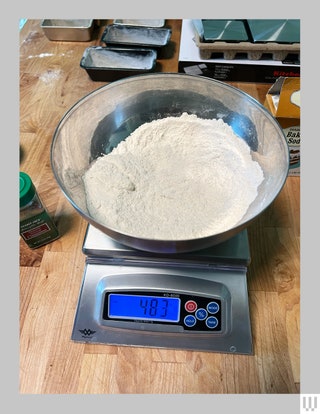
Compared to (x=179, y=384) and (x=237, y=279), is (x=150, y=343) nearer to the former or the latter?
(x=179, y=384)

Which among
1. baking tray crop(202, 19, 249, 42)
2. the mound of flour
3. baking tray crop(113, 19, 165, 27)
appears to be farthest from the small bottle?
baking tray crop(113, 19, 165, 27)

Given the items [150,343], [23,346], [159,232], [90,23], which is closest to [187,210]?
[159,232]

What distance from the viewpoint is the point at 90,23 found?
1.19 meters

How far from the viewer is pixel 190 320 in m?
0.66

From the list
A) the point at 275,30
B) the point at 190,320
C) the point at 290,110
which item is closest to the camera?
the point at 190,320

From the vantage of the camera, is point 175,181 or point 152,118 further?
Result: point 152,118

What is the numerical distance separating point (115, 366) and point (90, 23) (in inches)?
43.7

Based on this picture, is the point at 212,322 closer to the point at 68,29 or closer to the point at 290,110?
the point at 290,110

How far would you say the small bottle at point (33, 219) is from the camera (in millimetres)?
676

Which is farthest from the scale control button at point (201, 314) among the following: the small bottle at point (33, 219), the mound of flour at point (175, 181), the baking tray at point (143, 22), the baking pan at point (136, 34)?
the baking tray at point (143, 22)

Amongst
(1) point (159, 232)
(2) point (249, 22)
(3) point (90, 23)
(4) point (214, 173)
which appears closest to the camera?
(1) point (159, 232)

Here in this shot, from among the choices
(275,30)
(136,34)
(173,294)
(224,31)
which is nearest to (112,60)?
(136,34)

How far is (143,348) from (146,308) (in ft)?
0.26

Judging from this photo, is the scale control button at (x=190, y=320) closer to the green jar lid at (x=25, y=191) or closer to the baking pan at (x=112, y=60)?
the green jar lid at (x=25, y=191)
